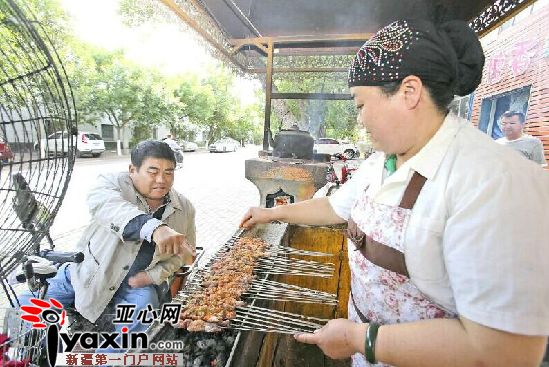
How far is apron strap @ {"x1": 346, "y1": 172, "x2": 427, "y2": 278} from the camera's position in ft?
4.37

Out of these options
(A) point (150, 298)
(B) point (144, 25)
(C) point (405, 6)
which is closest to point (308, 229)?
(A) point (150, 298)

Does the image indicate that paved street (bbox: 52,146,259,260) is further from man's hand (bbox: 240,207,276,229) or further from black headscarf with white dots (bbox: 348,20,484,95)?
black headscarf with white dots (bbox: 348,20,484,95)

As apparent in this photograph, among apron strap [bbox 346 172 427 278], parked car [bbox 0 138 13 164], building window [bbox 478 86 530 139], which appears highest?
building window [bbox 478 86 530 139]

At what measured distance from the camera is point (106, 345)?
1.74 metres

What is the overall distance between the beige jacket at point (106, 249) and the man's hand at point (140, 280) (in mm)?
40

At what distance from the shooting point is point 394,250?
1.36m

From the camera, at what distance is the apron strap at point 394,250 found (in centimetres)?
133

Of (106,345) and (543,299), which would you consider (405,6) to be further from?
(106,345)

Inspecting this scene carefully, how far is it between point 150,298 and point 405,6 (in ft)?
18.0

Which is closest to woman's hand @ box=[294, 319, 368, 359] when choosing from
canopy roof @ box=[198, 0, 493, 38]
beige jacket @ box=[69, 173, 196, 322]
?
beige jacket @ box=[69, 173, 196, 322]

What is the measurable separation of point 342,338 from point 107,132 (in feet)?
124

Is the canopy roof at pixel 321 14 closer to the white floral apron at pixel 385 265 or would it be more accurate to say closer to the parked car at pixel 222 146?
the white floral apron at pixel 385 265

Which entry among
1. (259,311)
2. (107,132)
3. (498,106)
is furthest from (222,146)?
(259,311)

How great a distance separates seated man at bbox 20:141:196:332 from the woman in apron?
72.4 inches
